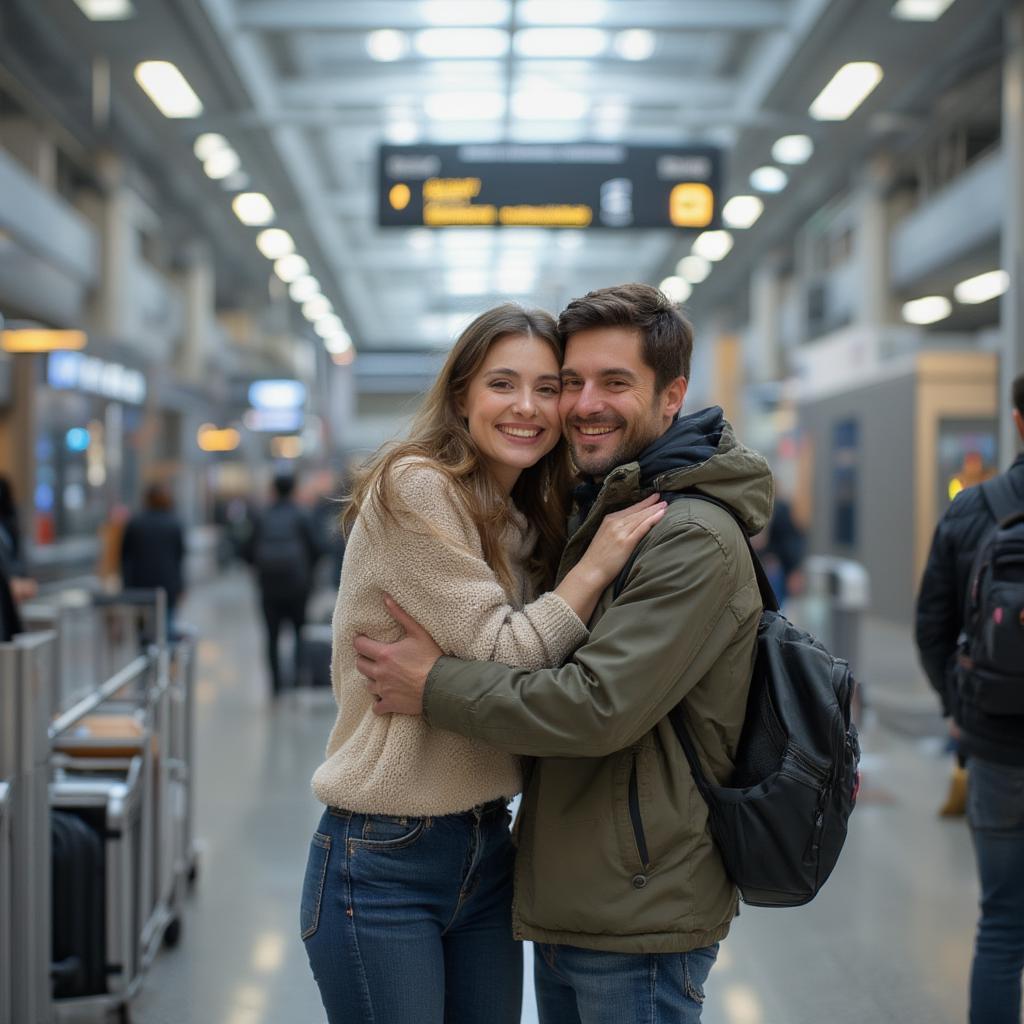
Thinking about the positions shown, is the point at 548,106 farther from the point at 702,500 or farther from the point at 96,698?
the point at 702,500

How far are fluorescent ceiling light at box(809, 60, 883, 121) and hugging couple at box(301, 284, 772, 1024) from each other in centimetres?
1036

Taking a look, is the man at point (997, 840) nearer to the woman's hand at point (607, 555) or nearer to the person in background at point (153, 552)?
the woman's hand at point (607, 555)

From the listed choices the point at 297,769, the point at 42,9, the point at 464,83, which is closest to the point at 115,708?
the point at 297,769

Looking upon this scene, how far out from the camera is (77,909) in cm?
331

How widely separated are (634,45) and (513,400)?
12.3 meters

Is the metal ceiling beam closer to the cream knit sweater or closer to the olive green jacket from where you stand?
the cream knit sweater

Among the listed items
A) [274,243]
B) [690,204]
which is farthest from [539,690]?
[274,243]

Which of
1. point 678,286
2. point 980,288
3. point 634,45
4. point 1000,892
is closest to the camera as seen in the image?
point 1000,892

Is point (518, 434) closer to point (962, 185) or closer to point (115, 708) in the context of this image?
point (115, 708)

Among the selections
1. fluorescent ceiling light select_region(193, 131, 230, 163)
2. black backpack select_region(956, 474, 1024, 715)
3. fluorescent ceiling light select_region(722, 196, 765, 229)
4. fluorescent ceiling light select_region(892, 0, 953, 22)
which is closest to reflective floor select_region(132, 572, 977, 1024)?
black backpack select_region(956, 474, 1024, 715)

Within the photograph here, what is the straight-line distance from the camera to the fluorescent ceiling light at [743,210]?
652 inches

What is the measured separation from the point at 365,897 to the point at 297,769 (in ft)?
17.2

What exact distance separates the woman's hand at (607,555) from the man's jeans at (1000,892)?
1.49 meters

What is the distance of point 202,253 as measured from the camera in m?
23.4
